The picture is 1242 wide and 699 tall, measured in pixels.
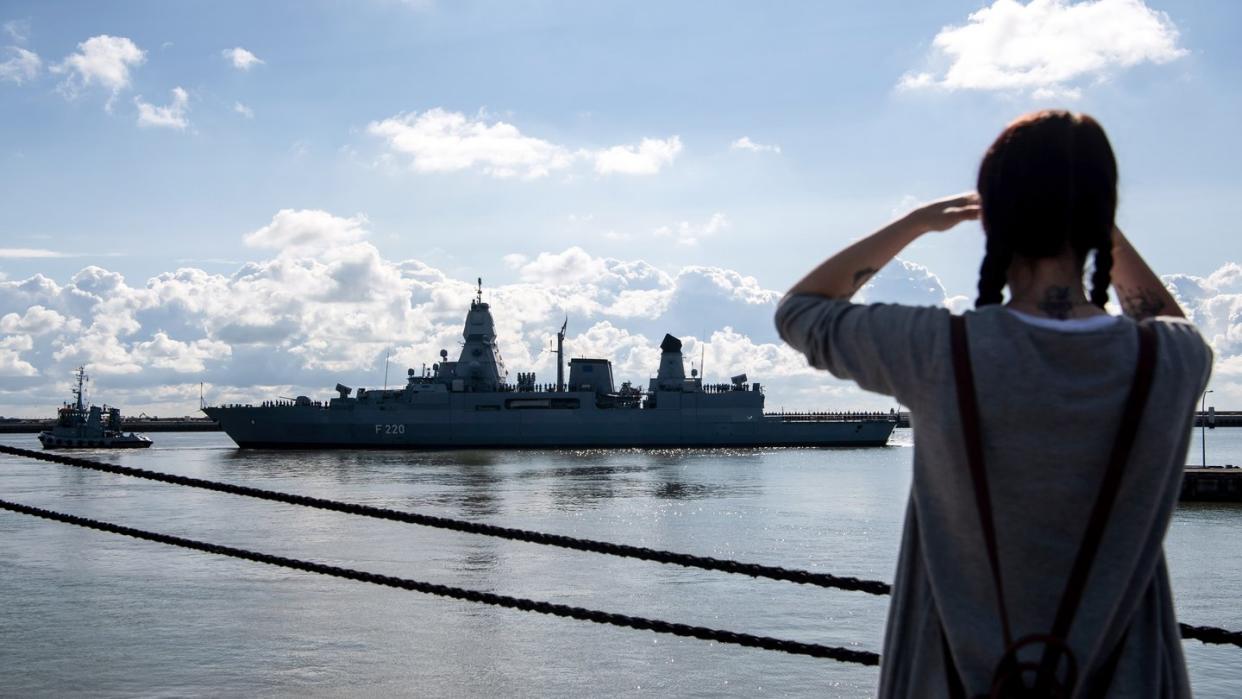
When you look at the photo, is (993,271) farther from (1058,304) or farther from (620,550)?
(620,550)

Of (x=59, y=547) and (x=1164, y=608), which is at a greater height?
(x=1164, y=608)

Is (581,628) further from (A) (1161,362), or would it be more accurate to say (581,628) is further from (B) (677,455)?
(B) (677,455)

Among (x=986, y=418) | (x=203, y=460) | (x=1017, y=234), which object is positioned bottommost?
(x=203, y=460)

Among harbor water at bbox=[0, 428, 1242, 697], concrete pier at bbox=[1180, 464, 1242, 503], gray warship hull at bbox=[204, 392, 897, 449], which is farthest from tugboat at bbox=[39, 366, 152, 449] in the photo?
concrete pier at bbox=[1180, 464, 1242, 503]

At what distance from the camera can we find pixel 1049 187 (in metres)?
1.16

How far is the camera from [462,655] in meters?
8.84

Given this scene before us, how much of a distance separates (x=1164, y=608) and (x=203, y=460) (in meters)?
42.8

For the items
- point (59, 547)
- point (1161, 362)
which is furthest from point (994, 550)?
point (59, 547)

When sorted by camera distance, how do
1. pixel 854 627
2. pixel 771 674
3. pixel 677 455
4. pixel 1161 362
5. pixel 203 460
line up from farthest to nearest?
pixel 677 455
pixel 203 460
pixel 854 627
pixel 771 674
pixel 1161 362

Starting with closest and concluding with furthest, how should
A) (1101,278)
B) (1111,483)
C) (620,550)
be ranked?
(1111,483) → (1101,278) → (620,550)

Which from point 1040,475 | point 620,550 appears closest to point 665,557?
point 620,550

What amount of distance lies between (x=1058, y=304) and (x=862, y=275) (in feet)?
0.77

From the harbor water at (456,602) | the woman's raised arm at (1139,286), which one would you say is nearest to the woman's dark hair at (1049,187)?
the woman's raised arm at (1139,286)

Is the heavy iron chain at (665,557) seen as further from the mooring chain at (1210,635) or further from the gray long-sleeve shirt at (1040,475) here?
the gray long-sleeve shirt at (1040,475)
